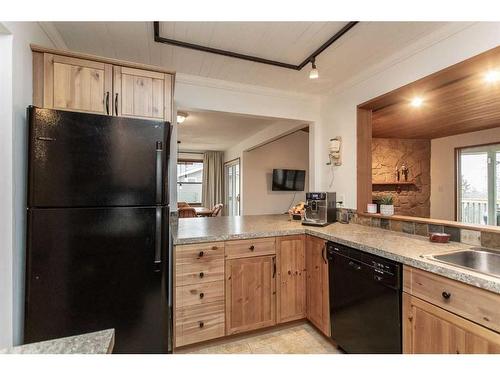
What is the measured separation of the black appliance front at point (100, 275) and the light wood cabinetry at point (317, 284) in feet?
4.00

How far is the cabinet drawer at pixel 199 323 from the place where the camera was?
1.79 meters

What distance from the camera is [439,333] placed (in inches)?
46.4

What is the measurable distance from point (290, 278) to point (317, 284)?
0.77 feet

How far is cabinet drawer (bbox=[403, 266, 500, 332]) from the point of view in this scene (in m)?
1.00

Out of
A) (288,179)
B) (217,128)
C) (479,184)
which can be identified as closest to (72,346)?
(217,128)

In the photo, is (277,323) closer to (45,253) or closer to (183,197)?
(45,253)

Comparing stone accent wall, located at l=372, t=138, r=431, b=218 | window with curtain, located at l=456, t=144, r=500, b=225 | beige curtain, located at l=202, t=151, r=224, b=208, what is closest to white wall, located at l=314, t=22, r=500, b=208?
stone accent wall, located at l=372, t=138, r=431, b=218

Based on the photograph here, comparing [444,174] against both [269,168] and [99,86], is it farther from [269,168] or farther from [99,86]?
[99,86]

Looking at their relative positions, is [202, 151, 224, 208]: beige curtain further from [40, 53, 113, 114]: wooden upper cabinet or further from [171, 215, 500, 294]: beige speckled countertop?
[40, 53, 113, 114]: wooden upper cabinet

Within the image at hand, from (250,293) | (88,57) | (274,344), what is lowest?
(274,344)

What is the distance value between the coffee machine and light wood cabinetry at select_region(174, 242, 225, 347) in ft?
3.40
